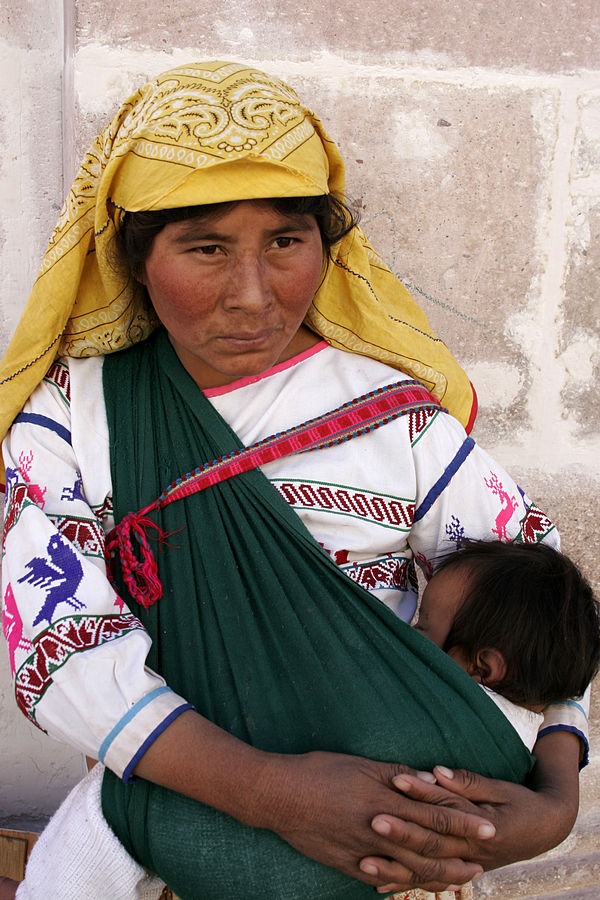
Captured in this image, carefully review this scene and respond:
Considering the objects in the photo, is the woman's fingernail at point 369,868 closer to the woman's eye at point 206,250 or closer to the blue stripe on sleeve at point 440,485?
the blue stripe on sleeve at point 440,485

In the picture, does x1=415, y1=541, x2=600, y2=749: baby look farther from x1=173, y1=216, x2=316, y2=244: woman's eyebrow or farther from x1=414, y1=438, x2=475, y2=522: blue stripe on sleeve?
x1=173, y1=216, x2=316, y2=244: woman's eyebrow

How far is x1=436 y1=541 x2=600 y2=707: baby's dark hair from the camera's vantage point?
152cm

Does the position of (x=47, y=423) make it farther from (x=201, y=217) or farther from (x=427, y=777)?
(x=427, y=777)

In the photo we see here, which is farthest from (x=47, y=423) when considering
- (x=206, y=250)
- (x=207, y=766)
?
(x=207, y=766)

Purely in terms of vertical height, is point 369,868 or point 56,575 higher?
point 56,575

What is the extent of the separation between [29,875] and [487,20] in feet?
7.12

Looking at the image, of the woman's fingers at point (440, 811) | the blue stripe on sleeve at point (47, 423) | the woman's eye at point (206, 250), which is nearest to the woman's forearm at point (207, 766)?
the woman's fingers at point (440, 811)

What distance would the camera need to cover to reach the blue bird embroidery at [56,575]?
4.52 feet

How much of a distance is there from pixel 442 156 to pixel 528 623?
1.26 metres

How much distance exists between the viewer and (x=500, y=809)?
1380 millimetres

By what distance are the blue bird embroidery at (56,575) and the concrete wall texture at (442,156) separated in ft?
3.13

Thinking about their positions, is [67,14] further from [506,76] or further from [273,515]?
[273,515]

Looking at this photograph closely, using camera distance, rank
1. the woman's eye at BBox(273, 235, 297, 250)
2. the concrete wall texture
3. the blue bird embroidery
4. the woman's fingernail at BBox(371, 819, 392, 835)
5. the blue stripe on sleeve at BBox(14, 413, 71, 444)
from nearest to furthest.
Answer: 1. the woman's fingernail at BBox(371, 819, 392, 835)
2. the blue bird embroidery
3. the woman's eye at BBox(273, 235, 297, 250)
4. the blue stripe on sleeve at BBox(14, 413, 71, 444)
5. the concrete wall texture

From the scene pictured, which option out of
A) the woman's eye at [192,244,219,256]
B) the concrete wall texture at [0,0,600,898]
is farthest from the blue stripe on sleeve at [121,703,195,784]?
the concrete wall texture at [0,0,600,898]
